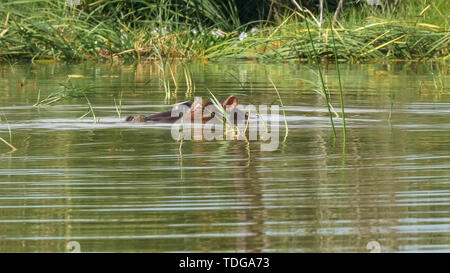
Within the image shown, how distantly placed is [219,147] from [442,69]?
8.61 m

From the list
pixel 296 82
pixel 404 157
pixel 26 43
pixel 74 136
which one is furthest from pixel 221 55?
pixel 404 157

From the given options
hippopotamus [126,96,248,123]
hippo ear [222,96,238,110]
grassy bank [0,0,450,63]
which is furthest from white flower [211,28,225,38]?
hippo ear [222,96,238,110]

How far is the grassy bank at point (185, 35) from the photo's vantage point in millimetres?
17078

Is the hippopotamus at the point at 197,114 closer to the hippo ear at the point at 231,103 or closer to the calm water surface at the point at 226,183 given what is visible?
the hippo ear at the point at 231,103

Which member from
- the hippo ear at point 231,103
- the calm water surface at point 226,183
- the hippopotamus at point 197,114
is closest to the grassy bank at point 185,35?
the calm water surface at point 226,183

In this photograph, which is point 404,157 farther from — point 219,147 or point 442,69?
point 442,69

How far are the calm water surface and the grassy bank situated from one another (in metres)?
6.32

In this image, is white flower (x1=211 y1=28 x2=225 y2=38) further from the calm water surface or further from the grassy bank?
the calm water surface

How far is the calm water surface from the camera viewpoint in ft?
15.3

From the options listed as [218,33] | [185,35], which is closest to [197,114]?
[185,35]

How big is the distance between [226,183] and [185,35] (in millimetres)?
12639

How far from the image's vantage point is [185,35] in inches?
727

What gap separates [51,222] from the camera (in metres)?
5.02

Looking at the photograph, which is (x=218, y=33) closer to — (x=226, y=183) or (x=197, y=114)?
(x=197, y=114)
